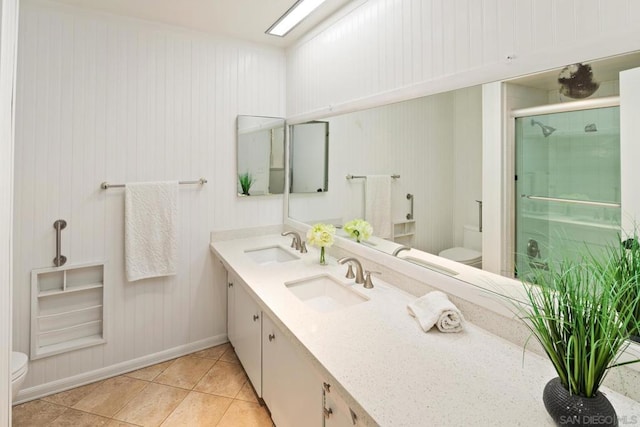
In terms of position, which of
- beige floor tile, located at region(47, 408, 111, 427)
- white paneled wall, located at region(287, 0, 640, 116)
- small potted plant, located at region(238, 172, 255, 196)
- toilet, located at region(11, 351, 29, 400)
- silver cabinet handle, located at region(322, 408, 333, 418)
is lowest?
beige floor tile, located at region(47, 408, 111, 427)

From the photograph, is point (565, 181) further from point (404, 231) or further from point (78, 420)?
point (78, 420)

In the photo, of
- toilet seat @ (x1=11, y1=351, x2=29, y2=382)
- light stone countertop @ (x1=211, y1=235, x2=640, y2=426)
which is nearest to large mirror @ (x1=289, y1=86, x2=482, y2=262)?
light stone countertop @ (x1=211, y1=235, x2=640, y2=426)

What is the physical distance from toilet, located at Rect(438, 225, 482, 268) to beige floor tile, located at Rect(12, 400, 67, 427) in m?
2.43

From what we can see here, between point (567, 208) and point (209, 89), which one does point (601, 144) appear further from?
point (209, 89)

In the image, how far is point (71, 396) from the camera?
2078 millimetres

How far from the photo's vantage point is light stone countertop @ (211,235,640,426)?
0.86 meters

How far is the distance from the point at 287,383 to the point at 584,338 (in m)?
1.18

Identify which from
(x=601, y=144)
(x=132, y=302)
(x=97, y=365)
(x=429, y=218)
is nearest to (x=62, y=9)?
(x=132, y=302)

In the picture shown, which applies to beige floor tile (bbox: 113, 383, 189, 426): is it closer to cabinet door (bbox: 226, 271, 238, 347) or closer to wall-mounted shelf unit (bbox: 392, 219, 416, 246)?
cabinet door (bbox: 226, 271, 238, 347)

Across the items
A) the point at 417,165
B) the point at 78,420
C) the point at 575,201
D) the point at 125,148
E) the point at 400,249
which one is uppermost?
the point at 125,148

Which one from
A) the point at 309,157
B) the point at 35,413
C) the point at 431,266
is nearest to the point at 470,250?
the point at 431,266

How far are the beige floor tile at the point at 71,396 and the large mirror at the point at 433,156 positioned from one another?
1987 mm

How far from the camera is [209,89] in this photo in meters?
2.51

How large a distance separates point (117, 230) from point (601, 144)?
2.63 metres
